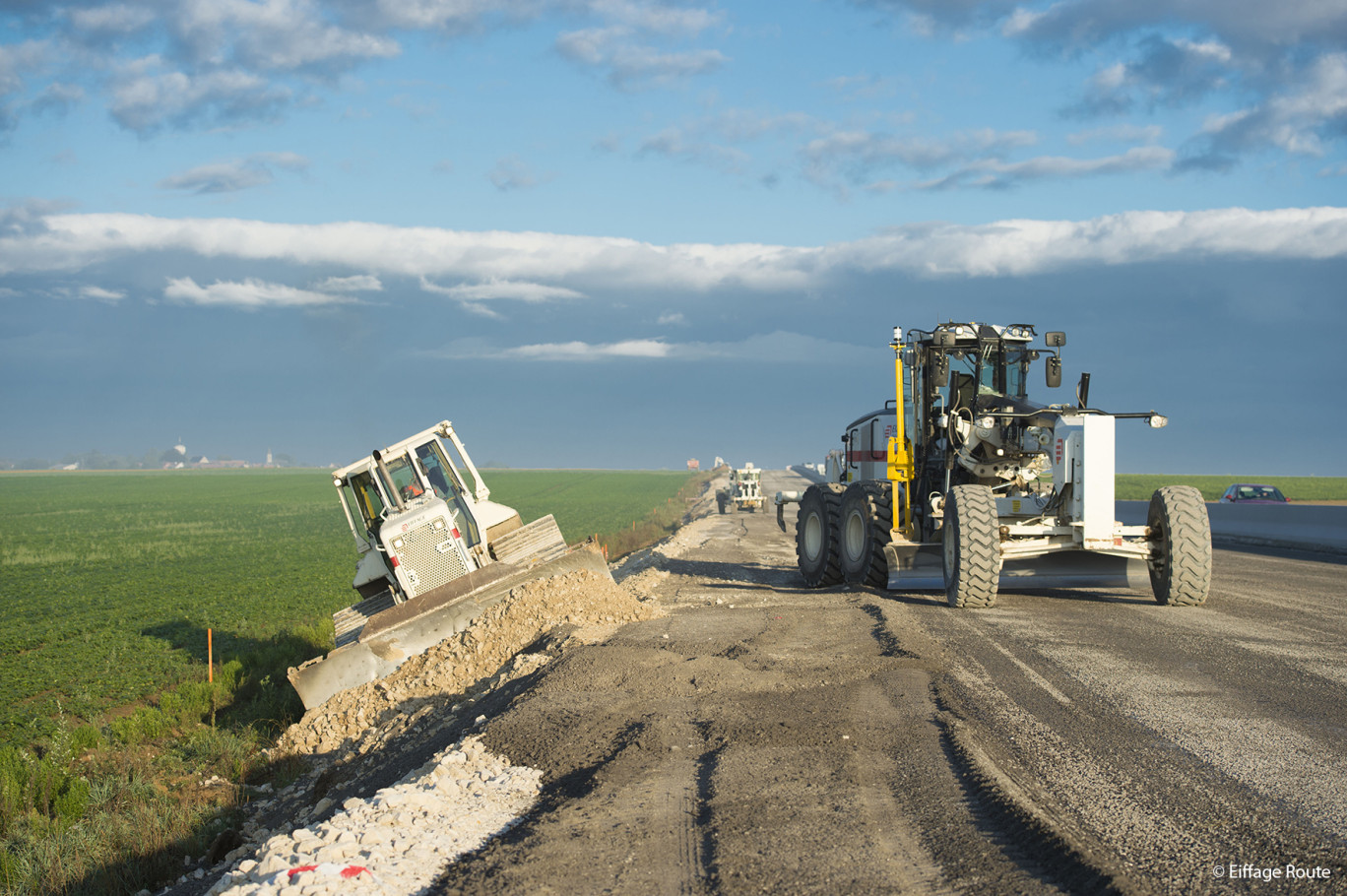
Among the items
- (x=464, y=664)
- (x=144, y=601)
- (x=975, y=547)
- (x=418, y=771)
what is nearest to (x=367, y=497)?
(x=464, y=664)

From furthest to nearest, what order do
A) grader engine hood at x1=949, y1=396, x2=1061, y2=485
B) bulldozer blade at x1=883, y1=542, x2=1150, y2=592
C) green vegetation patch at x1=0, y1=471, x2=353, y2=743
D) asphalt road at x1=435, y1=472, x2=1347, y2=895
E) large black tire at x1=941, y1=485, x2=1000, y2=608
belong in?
1. green vegetation patch at x1=0, y1=471, x2=353, y2=743
2. bulldozer blade at x1=883, y1=542, x2=1150, y2=592
3. grader engine hood at x1=949, y1=396, x2=1061, y2=485
4. large black tire at x1=941, y1=485, x2=1000, y2=608
5. asphalt road at x1=435, y1=472, x2=1347, y2=895

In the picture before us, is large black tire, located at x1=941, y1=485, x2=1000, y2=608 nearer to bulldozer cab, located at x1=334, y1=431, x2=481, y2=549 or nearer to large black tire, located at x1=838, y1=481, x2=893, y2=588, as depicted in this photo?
large black tire, located at x1=838, y1=481, x2=893, y2=588

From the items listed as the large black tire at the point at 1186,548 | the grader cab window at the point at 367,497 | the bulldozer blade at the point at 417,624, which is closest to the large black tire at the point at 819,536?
the bulldozer blade at the point at 417,624

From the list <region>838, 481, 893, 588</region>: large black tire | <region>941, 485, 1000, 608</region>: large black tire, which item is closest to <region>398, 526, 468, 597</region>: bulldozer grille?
<region>838, 481, 893, 588</region>: large black tire

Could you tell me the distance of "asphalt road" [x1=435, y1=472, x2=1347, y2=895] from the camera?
13.9 ft

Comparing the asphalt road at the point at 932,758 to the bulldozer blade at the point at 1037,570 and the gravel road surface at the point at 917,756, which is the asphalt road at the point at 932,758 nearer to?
the gravel road surface at the point at 917,756

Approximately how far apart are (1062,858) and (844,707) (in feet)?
9.28

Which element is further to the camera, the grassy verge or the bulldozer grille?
the bulldozer grille

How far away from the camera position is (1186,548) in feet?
39.3

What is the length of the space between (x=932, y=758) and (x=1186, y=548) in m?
7.92

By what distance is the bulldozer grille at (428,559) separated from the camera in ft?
42.4

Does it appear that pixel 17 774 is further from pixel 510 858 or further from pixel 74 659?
pixel 510 858

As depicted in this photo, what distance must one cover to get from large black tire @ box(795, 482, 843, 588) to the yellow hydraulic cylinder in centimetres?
151

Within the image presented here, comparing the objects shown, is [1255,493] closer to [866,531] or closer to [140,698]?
[866,531]
